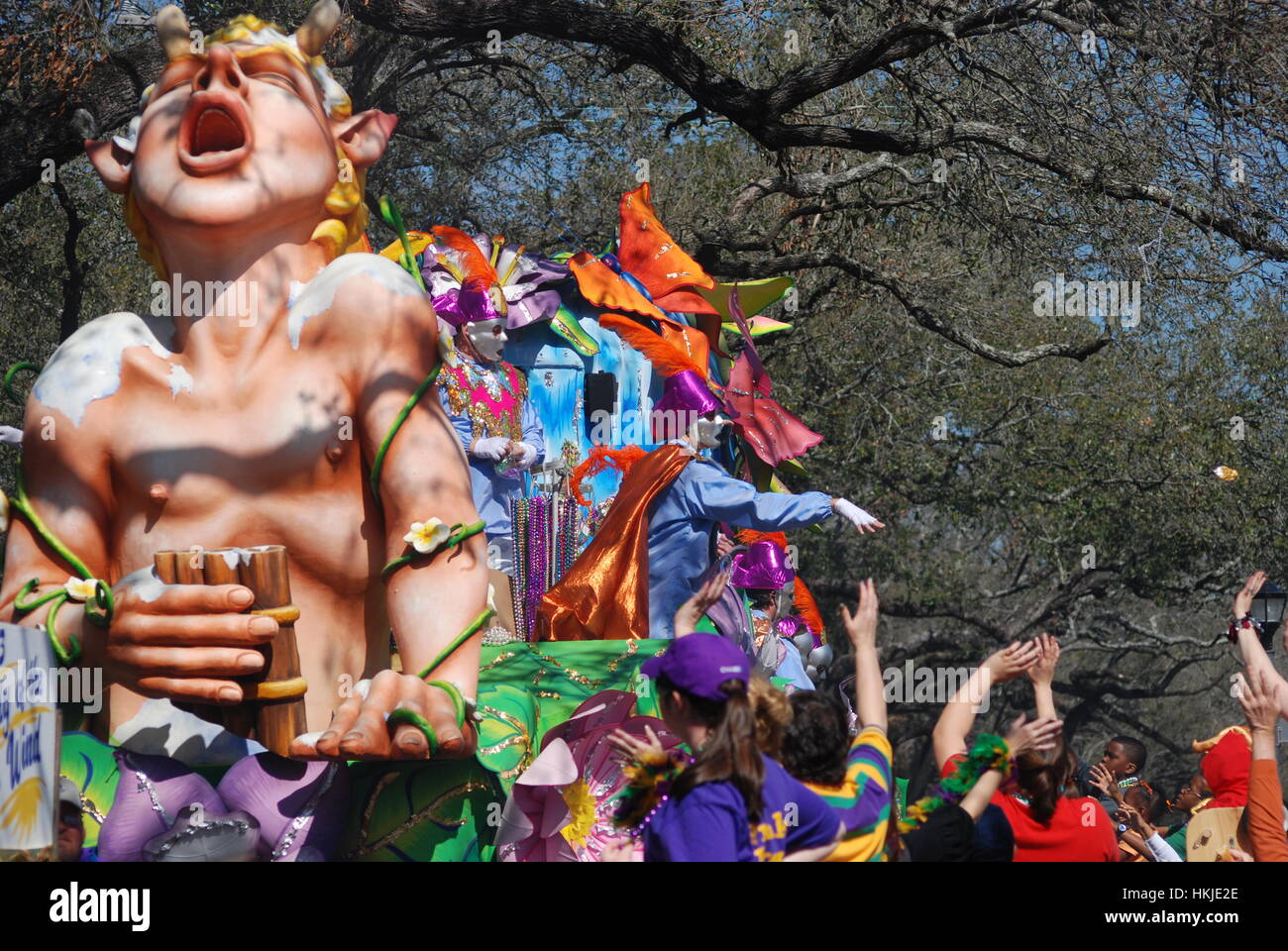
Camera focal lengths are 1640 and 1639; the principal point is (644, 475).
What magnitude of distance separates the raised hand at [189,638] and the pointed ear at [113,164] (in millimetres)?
1142

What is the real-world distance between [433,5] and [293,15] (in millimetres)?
2536

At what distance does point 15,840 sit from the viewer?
10.4ft

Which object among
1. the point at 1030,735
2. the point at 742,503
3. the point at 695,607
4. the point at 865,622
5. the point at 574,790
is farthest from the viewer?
the point at 742,503

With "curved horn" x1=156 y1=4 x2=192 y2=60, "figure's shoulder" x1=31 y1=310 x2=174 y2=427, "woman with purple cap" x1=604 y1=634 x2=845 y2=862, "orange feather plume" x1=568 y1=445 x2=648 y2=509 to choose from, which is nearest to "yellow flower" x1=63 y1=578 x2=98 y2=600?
"figure's shoulder" x1=31 y1=310 x2=174 y2=427

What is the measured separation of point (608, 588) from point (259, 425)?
2157 mm

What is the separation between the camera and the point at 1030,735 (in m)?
3.60

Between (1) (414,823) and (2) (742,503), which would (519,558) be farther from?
(1) (414,823)

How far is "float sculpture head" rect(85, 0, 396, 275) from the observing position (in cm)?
405

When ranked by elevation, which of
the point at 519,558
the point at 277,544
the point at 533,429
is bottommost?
the point at 277,544

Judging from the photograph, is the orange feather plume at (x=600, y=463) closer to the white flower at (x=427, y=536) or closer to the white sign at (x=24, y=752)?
the white flower at (x=427, y=536)

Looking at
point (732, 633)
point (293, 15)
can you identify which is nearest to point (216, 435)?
point (732, 633)

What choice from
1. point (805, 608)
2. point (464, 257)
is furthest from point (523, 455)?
point (805, 608)

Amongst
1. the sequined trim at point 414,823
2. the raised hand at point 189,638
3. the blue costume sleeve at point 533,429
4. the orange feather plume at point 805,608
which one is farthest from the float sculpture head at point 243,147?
the orange feather plume at point 805,608
